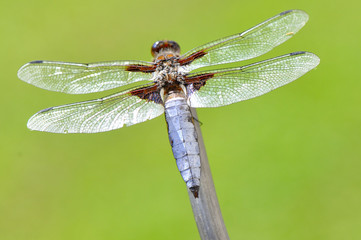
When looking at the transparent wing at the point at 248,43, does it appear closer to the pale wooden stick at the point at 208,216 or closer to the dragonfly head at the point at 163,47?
the dragonfly head at the point at 163,47

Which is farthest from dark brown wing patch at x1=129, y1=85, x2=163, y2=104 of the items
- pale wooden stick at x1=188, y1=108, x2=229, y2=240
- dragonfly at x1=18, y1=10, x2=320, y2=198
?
pale wooden stick at x1=188, y1=108, x2=229, y2=240

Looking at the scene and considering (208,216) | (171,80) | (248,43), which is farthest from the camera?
(248,43)

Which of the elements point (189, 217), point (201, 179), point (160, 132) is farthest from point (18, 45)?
point (201, 179)

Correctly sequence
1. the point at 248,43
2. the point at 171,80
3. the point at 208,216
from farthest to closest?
the point at 248,43
the point at 171,80
the point at 208,216

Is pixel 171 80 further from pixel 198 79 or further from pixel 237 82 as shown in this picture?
pixel 237 82

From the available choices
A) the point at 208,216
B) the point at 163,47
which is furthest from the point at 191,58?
the point at 208,216

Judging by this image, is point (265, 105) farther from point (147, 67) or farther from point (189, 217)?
point (147, 67)

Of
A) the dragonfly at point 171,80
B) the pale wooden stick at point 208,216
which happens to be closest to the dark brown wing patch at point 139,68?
the dragonfly at point 171,80
